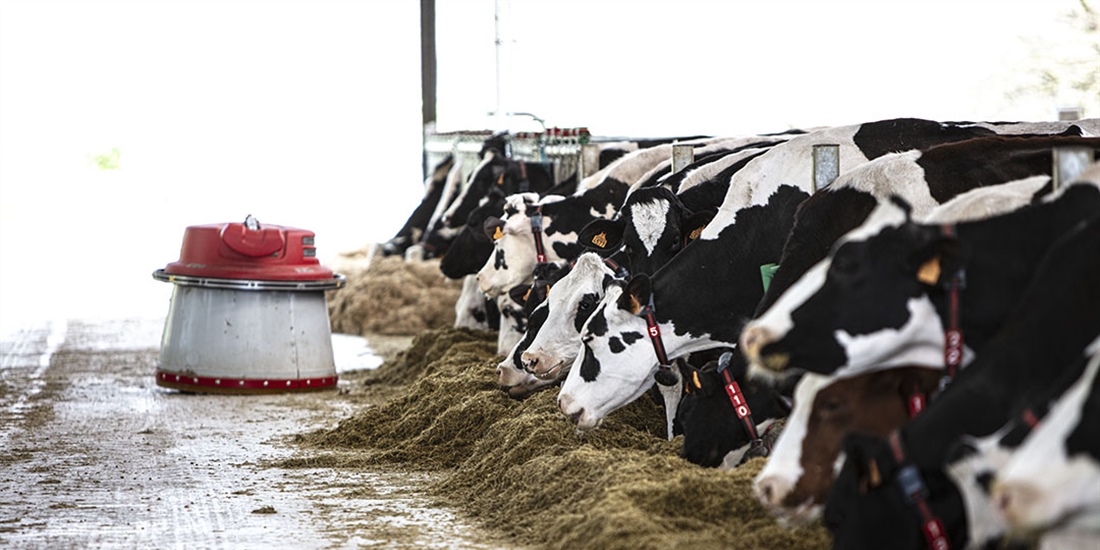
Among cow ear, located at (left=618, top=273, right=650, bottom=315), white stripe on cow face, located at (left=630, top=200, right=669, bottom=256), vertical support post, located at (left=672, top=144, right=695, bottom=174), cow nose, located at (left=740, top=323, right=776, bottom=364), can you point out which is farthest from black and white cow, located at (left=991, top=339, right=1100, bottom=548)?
vertical support post, located at (left=672, top=144, right=695, bottom=174)

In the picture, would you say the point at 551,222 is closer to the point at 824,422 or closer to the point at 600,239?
the point at 600,239

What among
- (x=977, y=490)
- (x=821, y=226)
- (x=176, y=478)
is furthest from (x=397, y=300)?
(x=977, y=490)

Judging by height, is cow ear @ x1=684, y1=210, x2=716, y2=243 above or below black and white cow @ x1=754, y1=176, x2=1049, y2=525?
above

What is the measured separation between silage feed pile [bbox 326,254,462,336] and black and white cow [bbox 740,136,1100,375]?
744 centimetres

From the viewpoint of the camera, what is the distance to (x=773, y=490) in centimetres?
313

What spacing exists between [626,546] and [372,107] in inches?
830

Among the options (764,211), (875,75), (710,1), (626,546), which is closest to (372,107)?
(710,1)

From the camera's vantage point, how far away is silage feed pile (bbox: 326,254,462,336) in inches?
424

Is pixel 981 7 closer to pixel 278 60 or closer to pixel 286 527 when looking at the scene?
pixel 286 527

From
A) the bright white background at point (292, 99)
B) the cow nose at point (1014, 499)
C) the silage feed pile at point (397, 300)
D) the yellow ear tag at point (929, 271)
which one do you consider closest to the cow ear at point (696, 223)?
the yellow ear tag at point (929, 271)

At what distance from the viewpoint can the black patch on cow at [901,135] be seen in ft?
18.7

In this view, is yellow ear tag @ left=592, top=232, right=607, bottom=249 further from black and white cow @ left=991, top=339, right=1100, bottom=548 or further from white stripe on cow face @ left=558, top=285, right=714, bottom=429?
black and white cow @ left=991, top=339, right=1100, bottom=548

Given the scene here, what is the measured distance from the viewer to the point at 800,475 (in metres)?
3.15

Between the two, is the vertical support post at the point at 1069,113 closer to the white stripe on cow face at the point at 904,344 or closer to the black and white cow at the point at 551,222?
the black and white cow at the point at 551,222
